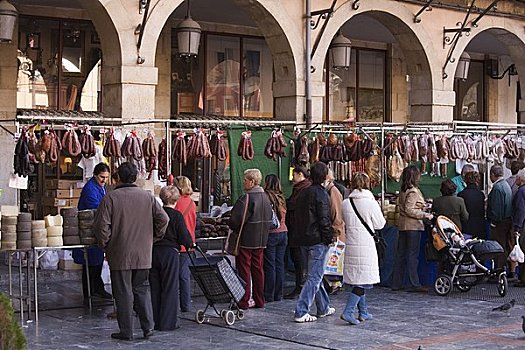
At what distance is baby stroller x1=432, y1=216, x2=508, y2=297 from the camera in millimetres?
13438

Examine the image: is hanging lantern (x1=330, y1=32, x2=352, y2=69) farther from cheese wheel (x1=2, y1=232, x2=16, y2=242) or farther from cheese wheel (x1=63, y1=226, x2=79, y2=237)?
cheese wheel (x1=2, y1=232, x2=16, y2=242)

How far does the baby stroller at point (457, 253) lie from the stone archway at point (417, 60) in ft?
15.3

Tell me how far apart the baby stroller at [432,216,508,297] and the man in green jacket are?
116 centimetres

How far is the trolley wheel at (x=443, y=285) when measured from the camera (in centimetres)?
1364

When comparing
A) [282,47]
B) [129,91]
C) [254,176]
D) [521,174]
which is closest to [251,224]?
[254,176]

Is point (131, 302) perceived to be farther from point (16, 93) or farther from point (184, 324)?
point (16, 93)

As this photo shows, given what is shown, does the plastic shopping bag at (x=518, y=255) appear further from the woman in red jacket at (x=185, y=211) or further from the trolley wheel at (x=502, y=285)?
the woman in red jacket at (x=185, y=211)

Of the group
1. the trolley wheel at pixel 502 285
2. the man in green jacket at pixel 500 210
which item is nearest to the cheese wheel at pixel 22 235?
the trolley wheel at pixel 502 285

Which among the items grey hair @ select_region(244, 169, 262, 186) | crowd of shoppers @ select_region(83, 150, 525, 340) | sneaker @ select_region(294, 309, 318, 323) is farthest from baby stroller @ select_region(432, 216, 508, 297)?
grey hair @ select_region(244, 169, 262, 186)

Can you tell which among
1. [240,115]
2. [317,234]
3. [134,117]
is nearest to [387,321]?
[317,234]

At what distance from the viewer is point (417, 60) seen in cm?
1792

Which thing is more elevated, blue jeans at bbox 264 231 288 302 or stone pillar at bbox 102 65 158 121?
stone pillar at bbox 102 65 158 121

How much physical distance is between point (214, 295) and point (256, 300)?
1304mm

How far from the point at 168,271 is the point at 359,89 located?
1170 centimetres
